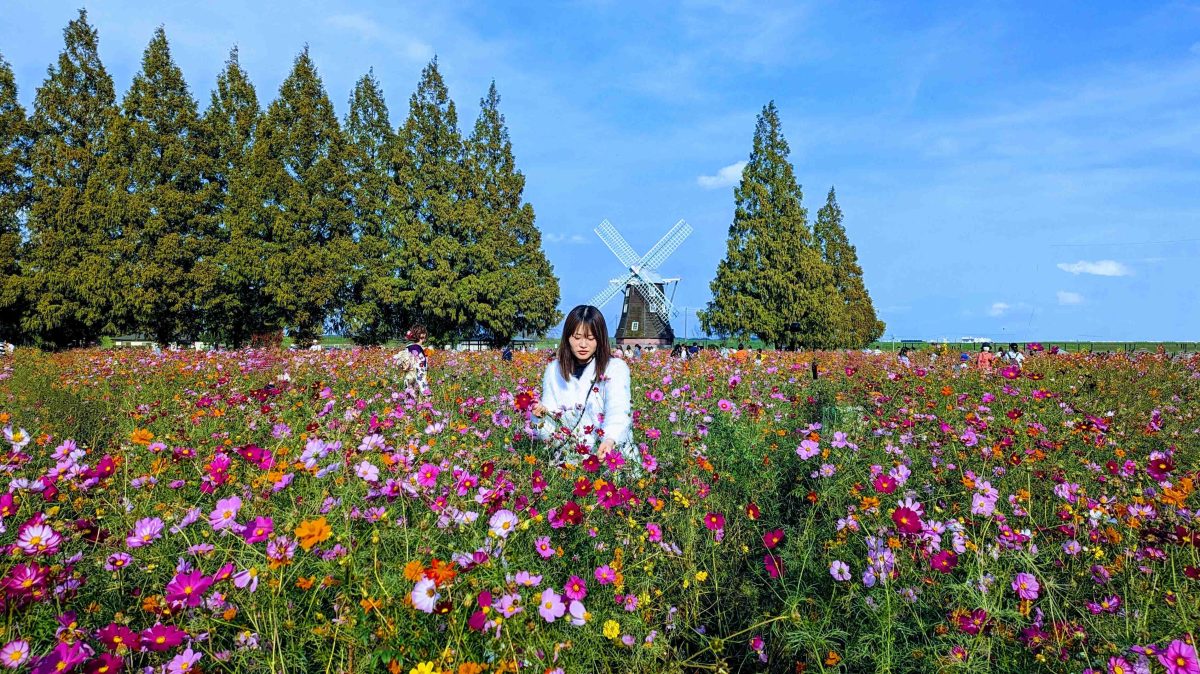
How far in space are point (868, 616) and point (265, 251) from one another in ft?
79.8

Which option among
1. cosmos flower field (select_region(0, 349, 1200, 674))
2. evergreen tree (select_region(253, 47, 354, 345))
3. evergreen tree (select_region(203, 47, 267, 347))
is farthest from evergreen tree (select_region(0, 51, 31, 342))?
cosmos flower field (select_region(0, 349, 1200, 674))

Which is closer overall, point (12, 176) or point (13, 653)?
point (13, 653)

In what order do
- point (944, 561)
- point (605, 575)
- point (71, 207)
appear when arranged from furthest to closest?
point (71, 207)
point (605, 575)
point (944, 561)

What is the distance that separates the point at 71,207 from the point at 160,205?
2.68 m

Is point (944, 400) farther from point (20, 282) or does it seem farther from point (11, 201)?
point (11, 201)

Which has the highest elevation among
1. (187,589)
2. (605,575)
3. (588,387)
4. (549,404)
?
A: (588,387)

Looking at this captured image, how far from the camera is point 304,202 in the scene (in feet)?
77.0

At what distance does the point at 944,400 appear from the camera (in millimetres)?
5309

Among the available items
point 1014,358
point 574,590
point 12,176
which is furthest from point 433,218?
point 574,590

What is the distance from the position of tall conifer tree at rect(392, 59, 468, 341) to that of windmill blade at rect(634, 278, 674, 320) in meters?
17.8

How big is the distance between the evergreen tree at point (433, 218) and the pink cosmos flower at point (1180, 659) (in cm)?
2361

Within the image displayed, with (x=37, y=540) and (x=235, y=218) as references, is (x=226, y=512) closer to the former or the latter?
(x=37, y=540)

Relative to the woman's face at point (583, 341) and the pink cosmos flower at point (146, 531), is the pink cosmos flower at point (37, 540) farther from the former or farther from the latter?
the woman's face at point (583, 341)

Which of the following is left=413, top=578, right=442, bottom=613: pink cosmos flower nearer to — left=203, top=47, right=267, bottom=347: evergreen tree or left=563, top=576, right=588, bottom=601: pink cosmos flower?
left=563, top=576, right=588, bottom=601: pink cosmos flower
